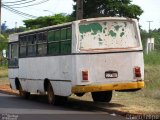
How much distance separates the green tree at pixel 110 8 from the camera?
169ft

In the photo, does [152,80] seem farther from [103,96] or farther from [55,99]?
[55,99]

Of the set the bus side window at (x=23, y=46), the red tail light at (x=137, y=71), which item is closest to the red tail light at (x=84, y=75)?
the red tail light at (x=137, y=71)

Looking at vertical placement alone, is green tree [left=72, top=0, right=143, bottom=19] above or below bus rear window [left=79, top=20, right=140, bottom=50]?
above

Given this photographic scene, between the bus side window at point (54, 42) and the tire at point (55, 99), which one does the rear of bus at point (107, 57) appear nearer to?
the bus side window at point (54, 42)

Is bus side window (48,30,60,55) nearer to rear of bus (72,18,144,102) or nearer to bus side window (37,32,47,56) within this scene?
bus side window (37,32,47,56)

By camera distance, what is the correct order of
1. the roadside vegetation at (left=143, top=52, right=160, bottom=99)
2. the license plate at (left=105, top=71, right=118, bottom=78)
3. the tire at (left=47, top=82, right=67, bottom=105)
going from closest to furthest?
the license plate at (left=105, top=71, right=118, bottom=78), the tire at (left=47, top=82, right=67, bottom=105), the roadside vegetation at (left=143, top=52, right=160, bottom=99)

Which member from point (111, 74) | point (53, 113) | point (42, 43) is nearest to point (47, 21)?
point (42, 43)

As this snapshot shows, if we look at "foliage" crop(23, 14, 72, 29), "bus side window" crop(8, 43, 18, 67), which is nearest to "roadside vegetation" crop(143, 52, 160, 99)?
"bus side window" crop(8, 43, 18, 67)

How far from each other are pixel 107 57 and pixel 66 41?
67.3 inches

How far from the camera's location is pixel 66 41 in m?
18.7

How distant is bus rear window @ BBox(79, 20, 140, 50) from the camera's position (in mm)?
18016

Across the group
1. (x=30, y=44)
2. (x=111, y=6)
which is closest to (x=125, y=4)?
(x=111, y=6)

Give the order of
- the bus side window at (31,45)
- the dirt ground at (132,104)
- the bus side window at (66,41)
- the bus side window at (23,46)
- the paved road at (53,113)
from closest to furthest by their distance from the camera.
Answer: the paved road at (53,113)
the dirt ground at (132,104)
the bus side window at (66,41)
the bus side window at (31,45)
the bus side window at (23,46)

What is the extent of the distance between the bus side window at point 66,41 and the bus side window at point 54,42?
0.44m
